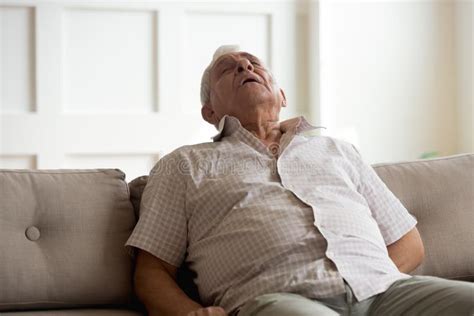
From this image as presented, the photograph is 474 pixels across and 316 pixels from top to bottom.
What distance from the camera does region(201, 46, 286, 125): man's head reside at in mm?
2117

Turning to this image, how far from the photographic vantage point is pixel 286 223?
1.75 m

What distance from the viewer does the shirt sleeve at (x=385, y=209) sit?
1.96 m

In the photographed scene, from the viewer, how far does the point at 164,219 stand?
1.81m

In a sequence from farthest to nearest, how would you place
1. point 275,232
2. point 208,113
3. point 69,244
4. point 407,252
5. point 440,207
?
1. point 208,113
2. point 440,207
3. point 407,252
4. point 69,244
5. point 275,232

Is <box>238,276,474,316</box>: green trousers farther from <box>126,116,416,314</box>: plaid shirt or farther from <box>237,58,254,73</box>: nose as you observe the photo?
<box>237,58,254,73</box>: nose

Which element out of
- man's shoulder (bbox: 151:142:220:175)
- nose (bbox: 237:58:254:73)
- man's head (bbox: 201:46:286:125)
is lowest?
man's shoulder (bbox: 151:142:220:175)

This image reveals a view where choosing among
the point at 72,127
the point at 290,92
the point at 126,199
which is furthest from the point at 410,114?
the point at 126,199

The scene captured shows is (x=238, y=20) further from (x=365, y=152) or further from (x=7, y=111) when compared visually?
(x=7, y=111)

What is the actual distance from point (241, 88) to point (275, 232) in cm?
53

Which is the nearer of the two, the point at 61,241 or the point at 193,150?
the point at 61,241

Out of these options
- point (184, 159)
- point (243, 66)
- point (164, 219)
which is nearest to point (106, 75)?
point (243, 66)

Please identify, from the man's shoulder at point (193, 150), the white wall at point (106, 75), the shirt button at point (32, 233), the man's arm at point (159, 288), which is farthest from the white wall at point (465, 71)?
the shirt button at point (32, 233)

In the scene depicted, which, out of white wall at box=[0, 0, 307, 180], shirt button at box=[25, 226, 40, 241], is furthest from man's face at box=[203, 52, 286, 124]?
white wall at box=[0, 0, 307, 180]

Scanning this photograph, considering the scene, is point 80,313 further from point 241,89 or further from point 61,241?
point 241,89
